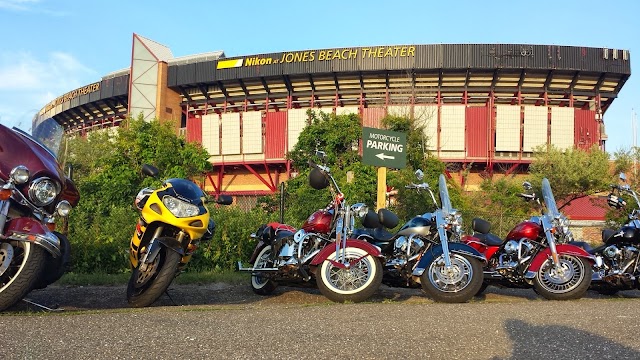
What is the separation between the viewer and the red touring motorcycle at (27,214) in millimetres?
4012

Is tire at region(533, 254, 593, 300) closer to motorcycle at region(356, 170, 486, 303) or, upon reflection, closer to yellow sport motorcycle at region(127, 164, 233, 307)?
motorcycle at region(356, 170, 486, 303)

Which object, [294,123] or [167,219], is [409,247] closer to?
[167,219]

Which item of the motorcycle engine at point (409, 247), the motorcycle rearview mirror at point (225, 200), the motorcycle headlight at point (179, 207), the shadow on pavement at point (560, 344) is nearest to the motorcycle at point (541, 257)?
the motorcycle engine at point (409, 247)

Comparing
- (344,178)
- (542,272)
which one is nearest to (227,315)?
(542,272)

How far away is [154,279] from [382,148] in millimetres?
5840

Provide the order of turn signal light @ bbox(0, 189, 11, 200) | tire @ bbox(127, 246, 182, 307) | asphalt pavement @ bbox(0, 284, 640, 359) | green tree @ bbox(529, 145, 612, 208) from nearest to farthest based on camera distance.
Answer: asphalt pavement @ bbox(0, 284, 640, 359), turn signal light @ bbox(0, 189, 11, 200), tire @ bbox(127, 246, 182, 307), green tree @ bbox(529, 145, 612, 208)

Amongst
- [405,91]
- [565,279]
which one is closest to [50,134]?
[565,279]

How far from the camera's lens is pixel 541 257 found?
621cm

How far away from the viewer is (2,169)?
437 cm

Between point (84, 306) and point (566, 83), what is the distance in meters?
35.9

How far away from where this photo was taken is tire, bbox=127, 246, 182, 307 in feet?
15.4

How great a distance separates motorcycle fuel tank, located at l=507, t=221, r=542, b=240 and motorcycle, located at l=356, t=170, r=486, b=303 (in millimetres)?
1043

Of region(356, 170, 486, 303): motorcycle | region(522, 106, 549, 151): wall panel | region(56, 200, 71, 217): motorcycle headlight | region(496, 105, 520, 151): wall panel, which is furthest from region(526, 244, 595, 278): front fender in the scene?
region(522, 106, 549, 151): wall panel

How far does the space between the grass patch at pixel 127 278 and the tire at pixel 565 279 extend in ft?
13.8
